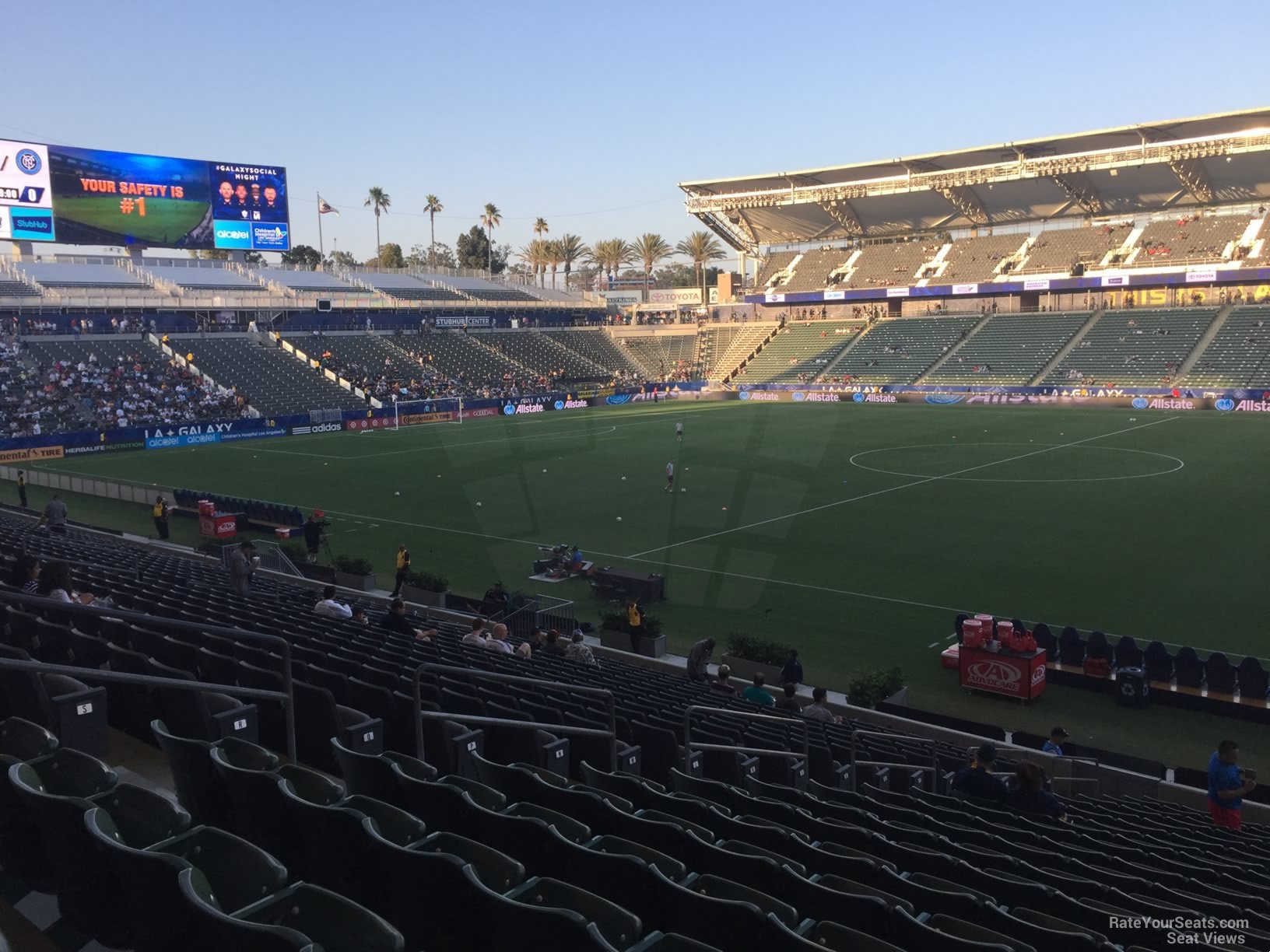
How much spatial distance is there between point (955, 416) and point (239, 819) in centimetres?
6269

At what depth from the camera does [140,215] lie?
6066cm

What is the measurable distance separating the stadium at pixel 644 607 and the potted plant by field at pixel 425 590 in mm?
112

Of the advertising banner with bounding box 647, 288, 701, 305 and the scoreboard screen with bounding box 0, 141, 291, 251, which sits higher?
the scoreboard screen with bounding box 0, 141, 291, 251

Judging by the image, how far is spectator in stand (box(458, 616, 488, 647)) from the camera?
47.7 ft

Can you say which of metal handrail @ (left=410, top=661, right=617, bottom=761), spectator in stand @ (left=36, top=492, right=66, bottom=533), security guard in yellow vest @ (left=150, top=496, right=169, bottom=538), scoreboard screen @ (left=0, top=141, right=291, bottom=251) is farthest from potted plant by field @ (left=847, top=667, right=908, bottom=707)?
scoreboard screen @ (left=0, top=141, right=291, bottom=251)

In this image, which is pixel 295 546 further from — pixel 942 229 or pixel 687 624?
pixel 942 229

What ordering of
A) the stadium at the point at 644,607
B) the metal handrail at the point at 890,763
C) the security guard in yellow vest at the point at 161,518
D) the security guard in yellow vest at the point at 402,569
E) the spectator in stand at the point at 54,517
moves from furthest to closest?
the security guard in yellow vest at the point at 161,518 → the spectator in stand at the point at 54,517 → the security guard in yellow vest at the point at 402,569 → the metal handrail at the point at 890,763 → the stadium at the point at 644,607

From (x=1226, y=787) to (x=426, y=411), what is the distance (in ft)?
211

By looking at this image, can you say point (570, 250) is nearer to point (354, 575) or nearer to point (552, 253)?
point (552, 253)

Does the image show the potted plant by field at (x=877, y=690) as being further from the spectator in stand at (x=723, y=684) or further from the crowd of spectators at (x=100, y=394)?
the crowd of spectators at (x=100, y=394)

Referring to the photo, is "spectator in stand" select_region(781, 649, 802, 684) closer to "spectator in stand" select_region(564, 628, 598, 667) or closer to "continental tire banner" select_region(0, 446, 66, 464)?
"spectator in stand" select_region(564, 628, 598, 667)

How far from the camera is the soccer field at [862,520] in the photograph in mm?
20578

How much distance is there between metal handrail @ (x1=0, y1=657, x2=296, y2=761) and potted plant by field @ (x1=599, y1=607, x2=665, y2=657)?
11.8 m

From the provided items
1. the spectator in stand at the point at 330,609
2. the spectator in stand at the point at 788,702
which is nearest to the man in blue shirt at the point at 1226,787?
the spectator in stand at the point at 788,702
